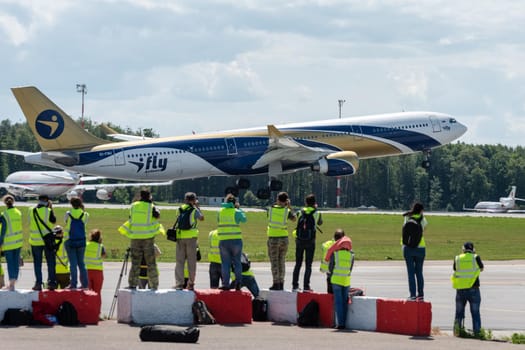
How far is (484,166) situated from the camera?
178m

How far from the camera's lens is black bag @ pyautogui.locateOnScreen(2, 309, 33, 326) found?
2042 cm

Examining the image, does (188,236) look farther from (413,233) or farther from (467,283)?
(467,283)

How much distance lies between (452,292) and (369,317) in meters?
8.68

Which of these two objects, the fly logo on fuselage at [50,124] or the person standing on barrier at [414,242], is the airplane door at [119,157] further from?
the person standing on barrier at [414,242]

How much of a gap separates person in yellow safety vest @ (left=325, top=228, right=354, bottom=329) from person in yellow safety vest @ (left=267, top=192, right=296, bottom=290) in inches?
71.4

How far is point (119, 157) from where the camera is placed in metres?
61.0

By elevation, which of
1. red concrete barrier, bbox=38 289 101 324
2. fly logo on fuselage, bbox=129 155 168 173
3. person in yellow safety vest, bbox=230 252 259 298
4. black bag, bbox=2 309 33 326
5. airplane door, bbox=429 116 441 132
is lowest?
black bag, bbox=2 309 33 326

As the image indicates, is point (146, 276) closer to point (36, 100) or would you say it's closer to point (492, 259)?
point (492, 259)

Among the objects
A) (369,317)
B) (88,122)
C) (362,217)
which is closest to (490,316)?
(369,317)

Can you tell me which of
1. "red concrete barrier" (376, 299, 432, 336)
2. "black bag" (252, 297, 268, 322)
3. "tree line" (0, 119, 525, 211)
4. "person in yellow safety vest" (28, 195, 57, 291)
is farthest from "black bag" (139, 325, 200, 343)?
"tree line" (0, 119, 525, 211)

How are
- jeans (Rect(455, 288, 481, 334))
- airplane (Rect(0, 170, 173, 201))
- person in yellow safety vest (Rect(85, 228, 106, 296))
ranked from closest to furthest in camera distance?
jeans (Rect(455, 288, 481, 334)), person in yellow safety vest (Rect(85, 228, 106, 296)), airplane (Rect(0, 170, 173, 201))

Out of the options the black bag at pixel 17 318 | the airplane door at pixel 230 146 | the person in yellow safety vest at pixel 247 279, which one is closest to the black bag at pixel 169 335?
the black bag at pixel 17 318

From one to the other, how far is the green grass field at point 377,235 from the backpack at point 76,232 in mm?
19305

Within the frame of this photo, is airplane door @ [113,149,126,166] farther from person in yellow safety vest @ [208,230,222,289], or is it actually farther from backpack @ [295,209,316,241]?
backpack @ [295,209,316,241]
